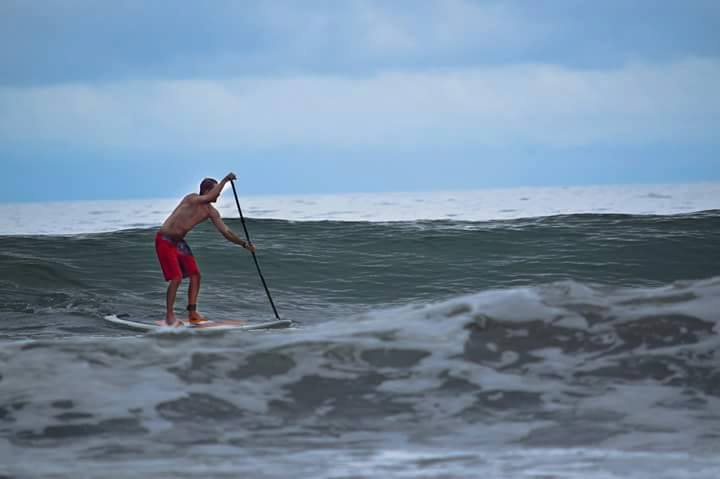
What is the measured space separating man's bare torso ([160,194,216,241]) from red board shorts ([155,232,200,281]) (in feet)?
0.27

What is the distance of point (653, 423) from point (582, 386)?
437 millimetres

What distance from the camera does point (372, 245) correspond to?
61.1ft

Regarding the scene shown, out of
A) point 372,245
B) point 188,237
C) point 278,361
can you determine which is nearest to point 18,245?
point 188,237

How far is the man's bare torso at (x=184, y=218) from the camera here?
32.9 ft

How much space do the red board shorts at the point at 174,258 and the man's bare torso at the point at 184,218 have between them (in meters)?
0.08

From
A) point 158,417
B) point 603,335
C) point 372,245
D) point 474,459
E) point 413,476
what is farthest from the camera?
point 372,245

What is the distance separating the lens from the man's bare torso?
10023 mm

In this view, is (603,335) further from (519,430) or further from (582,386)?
(519,430)

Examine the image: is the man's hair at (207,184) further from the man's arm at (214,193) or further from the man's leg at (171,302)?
the man's leg at (171,302)

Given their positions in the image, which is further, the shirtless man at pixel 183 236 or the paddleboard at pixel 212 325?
the shirtless man at pixel 183 236

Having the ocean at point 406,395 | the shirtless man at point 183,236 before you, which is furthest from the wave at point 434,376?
the shirtless man at point 183,236

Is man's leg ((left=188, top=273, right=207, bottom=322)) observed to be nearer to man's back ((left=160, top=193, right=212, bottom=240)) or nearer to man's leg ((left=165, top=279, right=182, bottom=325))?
man's leg ((left=165, top=279, right=182, bottom=325))

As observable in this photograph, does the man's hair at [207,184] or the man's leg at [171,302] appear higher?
the man's hair at [207,184]

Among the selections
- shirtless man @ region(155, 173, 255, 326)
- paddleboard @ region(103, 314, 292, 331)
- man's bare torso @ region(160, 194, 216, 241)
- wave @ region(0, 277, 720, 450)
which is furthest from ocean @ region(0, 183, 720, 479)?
man's bare torso @ region(160, 194, 216, 241)
